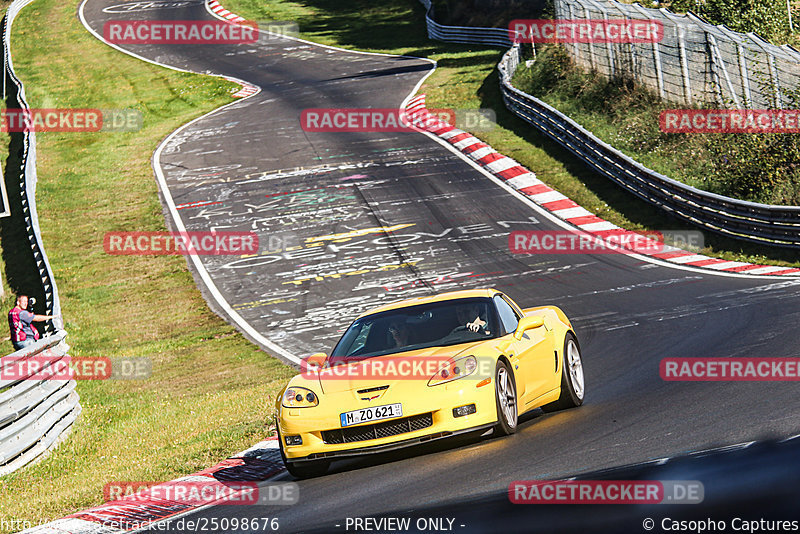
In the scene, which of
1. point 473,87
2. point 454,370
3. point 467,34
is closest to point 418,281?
point 454,370

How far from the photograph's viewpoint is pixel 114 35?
58094 mm

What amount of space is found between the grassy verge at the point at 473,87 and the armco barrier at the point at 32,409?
12.8 meters

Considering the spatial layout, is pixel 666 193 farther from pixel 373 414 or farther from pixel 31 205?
pixel 31 205

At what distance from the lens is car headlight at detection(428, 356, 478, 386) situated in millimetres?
8133

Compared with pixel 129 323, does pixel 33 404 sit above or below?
above

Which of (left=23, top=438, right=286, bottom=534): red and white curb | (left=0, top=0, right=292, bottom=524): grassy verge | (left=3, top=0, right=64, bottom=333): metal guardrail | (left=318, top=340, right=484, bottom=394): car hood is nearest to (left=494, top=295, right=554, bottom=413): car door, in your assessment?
(left=318, top=340, right=484, bottom=394): car hood

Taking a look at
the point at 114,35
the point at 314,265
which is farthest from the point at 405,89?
the point at 114,35

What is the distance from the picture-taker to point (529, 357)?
352 inches

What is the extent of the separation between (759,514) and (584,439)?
5.98m

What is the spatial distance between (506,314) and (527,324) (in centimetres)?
40

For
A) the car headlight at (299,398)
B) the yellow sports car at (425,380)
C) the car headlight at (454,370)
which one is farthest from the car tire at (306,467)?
the car headlight at (454,370)

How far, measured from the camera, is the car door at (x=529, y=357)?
8.73m

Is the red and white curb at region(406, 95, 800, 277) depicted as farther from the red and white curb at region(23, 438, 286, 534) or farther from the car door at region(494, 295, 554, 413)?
the red and white curb at region(23, 438, 286, 534)

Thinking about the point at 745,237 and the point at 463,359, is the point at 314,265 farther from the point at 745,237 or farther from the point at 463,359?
the point at 463,359
